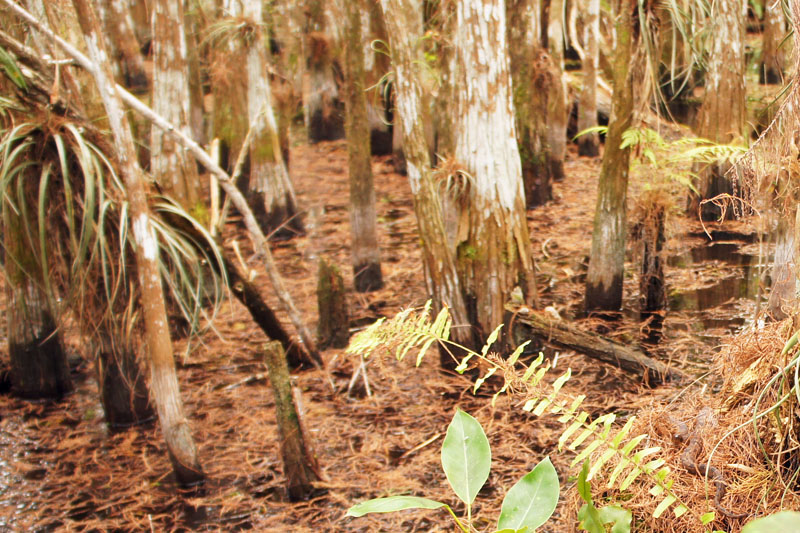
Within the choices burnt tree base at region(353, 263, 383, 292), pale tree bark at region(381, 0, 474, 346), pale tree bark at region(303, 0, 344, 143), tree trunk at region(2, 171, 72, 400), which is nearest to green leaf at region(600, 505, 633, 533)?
pale tree bark at region(381, 0, 474, 346)

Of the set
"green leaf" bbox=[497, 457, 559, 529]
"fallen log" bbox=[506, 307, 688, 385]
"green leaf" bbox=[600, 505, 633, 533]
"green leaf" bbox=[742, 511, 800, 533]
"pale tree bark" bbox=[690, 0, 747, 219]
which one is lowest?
"fallen log" bbox=[506, 307, 688, 385]

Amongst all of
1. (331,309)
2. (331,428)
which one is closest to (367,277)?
(331,309)

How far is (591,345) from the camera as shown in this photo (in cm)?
558

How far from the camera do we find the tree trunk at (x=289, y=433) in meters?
4.78

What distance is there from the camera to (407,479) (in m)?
4.97

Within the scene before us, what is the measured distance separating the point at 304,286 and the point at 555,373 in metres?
3.92

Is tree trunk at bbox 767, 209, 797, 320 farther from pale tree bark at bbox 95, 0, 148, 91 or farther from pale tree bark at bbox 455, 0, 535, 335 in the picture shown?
pale tree bark at bbox 95, 0, 148, 91

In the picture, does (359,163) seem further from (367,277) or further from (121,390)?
(121,390)

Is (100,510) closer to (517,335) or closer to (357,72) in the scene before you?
(517,335)

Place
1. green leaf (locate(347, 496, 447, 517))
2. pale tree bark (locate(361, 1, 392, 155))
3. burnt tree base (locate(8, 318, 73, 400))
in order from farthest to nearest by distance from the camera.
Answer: pale tree bark (locate(361, 1, 392, 155)) < burnt tree base (locate(8, 318, 73, 400)) < green leaf (locate(347, 496, 447, 517))

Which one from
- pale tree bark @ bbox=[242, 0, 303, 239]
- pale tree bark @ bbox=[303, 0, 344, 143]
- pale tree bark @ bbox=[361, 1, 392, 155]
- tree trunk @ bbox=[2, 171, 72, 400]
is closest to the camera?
tree trunk @ bbox=[2, 171, 72, 400]

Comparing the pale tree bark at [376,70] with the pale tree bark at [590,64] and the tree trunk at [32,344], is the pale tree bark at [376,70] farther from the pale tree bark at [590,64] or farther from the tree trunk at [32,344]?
the tree trunk at [32,344]

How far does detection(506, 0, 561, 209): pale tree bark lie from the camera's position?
10.5m

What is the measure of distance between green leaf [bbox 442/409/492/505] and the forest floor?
219 centimetres
